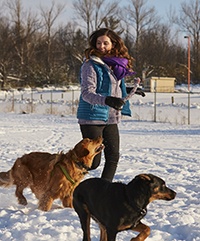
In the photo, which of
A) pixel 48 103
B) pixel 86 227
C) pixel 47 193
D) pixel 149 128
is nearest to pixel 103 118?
pixel 47 193

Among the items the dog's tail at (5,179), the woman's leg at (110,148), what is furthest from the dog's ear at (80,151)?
the dog's tail at (5,179)

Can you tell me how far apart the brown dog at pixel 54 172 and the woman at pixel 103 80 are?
197mm

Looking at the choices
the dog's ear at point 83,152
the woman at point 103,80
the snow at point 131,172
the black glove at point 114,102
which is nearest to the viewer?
the snow at point 131,172

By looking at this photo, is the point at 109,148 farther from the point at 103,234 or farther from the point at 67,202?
the point at 103,234

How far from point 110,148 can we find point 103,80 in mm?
777

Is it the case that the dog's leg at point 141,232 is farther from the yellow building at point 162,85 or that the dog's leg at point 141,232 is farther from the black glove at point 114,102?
the yellow building at point 162,85

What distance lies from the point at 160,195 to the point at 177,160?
16.2 ft

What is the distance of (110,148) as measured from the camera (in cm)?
460

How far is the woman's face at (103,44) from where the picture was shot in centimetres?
435

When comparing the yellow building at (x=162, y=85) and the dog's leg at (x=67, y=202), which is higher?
the yellow building at (x=162, y=85)

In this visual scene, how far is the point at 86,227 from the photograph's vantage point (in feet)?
11.0

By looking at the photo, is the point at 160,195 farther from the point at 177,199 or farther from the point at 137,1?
the point at 137,1

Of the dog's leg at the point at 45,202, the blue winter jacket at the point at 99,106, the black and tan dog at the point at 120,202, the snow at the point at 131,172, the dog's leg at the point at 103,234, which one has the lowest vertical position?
the snow at the point at 131,172

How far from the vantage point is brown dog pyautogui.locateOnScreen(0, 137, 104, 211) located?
4.54 m
